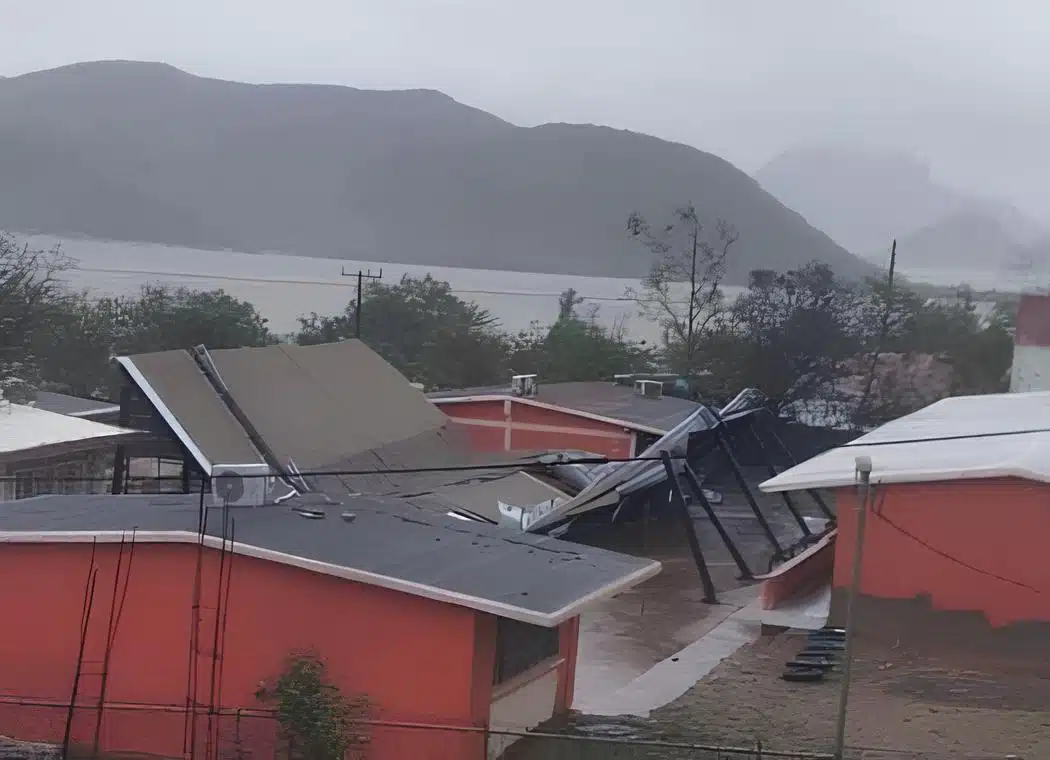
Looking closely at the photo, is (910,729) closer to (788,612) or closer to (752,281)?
(788,612)

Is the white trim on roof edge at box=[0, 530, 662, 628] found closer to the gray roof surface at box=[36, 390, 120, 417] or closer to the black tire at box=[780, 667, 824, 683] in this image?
the black tire at box=[780, 667, 824, 683]

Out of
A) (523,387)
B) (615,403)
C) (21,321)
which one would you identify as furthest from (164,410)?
(21,321)

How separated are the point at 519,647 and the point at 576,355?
3236 centimetres

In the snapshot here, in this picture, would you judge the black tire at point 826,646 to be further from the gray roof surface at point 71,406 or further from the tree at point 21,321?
the tree at point 21,321

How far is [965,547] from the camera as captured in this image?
39.2ft

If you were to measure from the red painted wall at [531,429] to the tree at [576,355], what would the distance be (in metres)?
15.2

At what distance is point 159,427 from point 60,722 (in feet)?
25.7

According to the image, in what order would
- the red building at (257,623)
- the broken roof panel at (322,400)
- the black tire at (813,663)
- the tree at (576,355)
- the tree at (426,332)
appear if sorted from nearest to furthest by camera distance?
the red building at (257,623), the black tire at (813,663), the broken roof panel at (322,400), the tree at (426,332), the tree at (576,355)

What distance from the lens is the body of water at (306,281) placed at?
52.0m

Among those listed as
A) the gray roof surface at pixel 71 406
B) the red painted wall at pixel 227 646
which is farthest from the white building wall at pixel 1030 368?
the red painted wall at pixel 227 646

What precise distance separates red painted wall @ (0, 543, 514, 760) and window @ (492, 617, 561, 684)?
0.31m

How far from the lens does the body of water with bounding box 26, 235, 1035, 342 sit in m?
52.0

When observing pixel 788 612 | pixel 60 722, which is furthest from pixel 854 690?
pixel 60 722

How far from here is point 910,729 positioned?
378 inches
